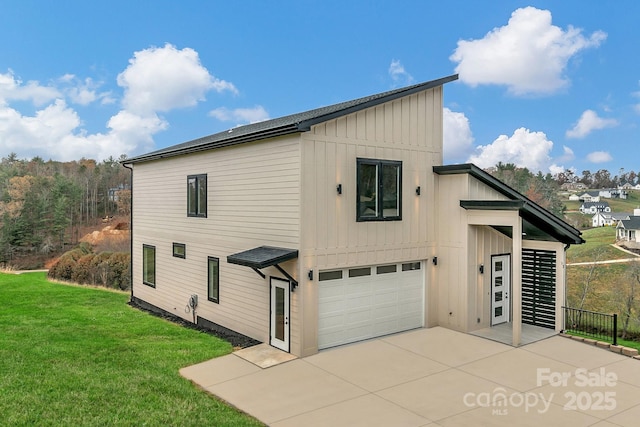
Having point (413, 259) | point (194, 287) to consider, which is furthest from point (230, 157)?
point (413, 259)

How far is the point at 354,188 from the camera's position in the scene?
32.0 ft

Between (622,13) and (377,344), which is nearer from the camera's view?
(377,344)

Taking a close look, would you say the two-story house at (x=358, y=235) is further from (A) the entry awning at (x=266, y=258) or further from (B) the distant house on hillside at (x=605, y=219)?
(B) the distant house on hillside at (x=605, y=219)

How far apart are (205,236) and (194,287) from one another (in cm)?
170

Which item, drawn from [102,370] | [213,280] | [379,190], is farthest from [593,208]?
[102,370]

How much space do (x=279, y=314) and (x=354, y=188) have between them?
3272 mm

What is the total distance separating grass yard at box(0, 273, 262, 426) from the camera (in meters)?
6.35

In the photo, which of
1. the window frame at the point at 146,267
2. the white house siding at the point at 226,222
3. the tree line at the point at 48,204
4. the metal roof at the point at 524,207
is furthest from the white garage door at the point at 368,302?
the tree line at the point at 48,204

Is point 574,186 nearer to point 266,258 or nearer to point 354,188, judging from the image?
point 354,188

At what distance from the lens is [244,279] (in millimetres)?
10641

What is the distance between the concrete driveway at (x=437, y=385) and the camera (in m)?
6.45

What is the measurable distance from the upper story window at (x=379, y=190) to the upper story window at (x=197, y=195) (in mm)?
4733

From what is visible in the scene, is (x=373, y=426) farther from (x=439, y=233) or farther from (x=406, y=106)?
(x=406, y=106)

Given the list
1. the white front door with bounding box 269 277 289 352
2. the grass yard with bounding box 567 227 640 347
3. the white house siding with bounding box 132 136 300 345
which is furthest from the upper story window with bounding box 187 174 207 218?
the grass yard with bounding box 567 227 640 347
